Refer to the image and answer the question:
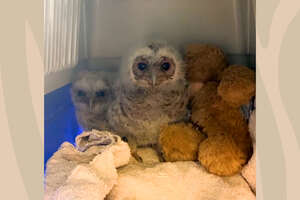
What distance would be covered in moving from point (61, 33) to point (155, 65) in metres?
0.37

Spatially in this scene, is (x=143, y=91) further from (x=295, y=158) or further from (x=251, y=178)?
(x=295, y=158)

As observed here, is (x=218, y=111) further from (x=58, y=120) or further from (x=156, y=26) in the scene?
(x=58, y=120)

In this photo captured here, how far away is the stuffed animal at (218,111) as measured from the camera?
1.08 metres

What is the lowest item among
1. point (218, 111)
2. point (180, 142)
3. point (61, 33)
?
point (180, 142)

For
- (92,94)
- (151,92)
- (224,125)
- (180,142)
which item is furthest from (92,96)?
(224,125)

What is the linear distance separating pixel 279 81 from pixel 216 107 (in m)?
0.69

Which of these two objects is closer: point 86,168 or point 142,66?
point 86,168

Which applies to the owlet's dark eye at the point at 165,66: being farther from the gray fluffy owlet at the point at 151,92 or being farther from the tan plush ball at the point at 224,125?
the tan plush ball at the point at 224,125

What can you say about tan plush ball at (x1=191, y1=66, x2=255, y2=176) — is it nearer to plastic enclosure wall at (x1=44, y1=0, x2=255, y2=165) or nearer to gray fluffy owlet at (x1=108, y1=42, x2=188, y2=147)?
gray fluffy owlet at (x1=108, y1=42, x2=188, y2=147)

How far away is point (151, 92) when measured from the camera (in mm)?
1317

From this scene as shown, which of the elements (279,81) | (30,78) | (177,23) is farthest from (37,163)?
(177,23)

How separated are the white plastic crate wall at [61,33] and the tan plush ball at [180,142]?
0.49 metres

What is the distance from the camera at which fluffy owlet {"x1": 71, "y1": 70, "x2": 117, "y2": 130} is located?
154cm

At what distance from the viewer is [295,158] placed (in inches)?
21.2
